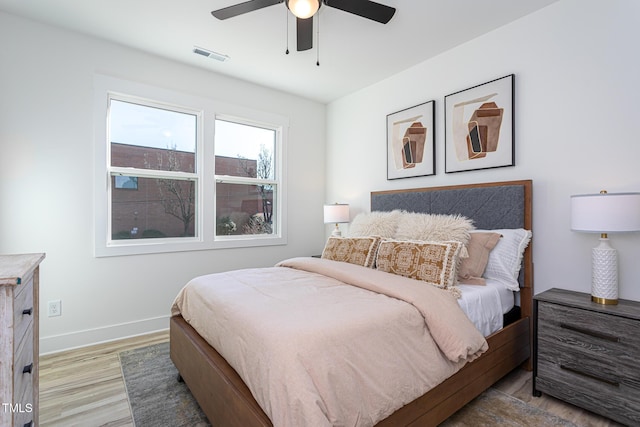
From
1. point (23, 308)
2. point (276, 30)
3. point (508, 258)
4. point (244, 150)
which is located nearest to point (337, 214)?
point (244, 150)

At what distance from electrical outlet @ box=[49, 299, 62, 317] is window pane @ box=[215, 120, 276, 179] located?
1862mm

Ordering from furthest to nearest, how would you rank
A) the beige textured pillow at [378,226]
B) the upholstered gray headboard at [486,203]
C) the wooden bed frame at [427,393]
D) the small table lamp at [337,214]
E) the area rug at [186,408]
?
1. the small table lamp at [337,214]
2. the beige textured pillow at [378,226]
3. the upholstered gray headboard at [486,203]
4. the area rug at [186,408]
5. the wooden bed frame at [427,393]

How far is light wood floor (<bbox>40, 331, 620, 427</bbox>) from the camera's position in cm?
176

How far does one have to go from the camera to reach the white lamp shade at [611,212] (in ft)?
5.58

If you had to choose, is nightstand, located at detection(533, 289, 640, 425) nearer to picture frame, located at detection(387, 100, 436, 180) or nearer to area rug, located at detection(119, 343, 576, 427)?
area rug, located at detection(119, 343, 576, 427)

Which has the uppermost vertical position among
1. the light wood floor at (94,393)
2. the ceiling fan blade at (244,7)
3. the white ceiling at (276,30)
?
the white ceiling at (276,30)

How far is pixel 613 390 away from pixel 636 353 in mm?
249

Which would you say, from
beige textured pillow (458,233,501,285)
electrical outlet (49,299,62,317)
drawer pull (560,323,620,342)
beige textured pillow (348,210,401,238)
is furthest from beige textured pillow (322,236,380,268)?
electrical outlet (49,299,62,317)

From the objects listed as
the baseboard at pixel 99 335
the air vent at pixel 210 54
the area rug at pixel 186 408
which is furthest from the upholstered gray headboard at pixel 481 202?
the baseboard at pixel 99 335

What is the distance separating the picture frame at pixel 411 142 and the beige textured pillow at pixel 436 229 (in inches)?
29.2

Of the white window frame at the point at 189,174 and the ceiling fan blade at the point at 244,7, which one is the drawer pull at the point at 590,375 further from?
the white window frame at the point at 189,174

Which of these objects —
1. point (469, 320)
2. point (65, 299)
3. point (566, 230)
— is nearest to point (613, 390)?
point (469, 320)

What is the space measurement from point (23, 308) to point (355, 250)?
6.73 ft

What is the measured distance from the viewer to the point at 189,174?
333 cm
